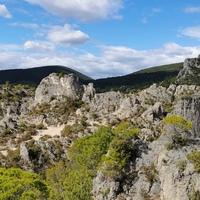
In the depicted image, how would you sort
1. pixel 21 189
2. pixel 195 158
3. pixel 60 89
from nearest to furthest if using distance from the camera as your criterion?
pixel 195 158 → pixel 21 189 → pixel 60 89

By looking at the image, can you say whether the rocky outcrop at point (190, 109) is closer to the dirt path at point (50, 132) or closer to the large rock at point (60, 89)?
the dirt path at point (50, 132)

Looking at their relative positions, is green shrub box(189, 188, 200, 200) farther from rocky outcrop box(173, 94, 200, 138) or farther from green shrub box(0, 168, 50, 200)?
rocky outcrop box(173, 94, 200, 138)

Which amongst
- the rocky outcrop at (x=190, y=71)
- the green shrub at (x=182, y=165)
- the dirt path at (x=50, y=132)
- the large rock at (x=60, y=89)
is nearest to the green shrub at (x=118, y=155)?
the green shrub at (x=182, y=165)

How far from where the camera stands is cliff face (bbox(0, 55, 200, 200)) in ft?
109

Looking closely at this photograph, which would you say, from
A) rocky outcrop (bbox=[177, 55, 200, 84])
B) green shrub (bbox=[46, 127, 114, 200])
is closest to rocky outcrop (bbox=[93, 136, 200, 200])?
green shrub (bbox=[46, 127, 114, 200])

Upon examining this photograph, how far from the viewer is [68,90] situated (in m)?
96.7

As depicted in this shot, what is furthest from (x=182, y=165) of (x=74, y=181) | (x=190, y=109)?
(x=190, y=109)

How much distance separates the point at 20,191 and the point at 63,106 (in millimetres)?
57774

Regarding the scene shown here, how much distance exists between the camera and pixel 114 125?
80.8 meters

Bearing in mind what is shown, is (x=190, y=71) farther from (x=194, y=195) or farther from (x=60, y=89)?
(x=194, y=195)

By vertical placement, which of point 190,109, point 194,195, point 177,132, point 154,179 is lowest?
point 194,195

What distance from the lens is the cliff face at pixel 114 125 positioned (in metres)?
33.4

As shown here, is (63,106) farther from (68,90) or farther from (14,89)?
(14,89)

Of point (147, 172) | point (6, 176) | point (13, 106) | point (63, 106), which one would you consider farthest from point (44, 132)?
point (147, 172)
